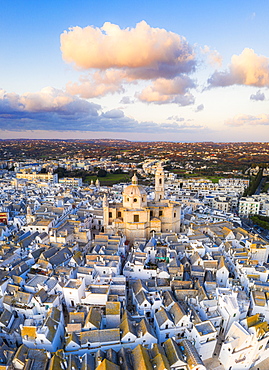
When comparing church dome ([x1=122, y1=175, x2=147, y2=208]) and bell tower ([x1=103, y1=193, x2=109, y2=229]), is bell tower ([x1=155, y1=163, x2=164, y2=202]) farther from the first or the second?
bell tower ([x1=103, y1=193, x2=109, y2=229])

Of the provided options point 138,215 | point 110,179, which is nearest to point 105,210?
Result: point 138,215

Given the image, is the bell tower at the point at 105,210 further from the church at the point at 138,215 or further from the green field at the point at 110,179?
the green field at the point at 110,179

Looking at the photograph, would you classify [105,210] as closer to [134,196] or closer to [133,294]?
[134,196]

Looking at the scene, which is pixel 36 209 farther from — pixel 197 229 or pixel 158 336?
pixel 158 336

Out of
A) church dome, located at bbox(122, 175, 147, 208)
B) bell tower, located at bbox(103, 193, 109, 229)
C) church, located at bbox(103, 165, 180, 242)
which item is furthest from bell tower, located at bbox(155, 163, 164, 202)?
bell tower, located at bbox(103, 193, 109, 229)

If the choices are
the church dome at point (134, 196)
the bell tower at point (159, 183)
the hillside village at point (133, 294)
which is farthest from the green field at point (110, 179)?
the church dome at point (134, 196)

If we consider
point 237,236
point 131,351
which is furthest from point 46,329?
point 237,236
